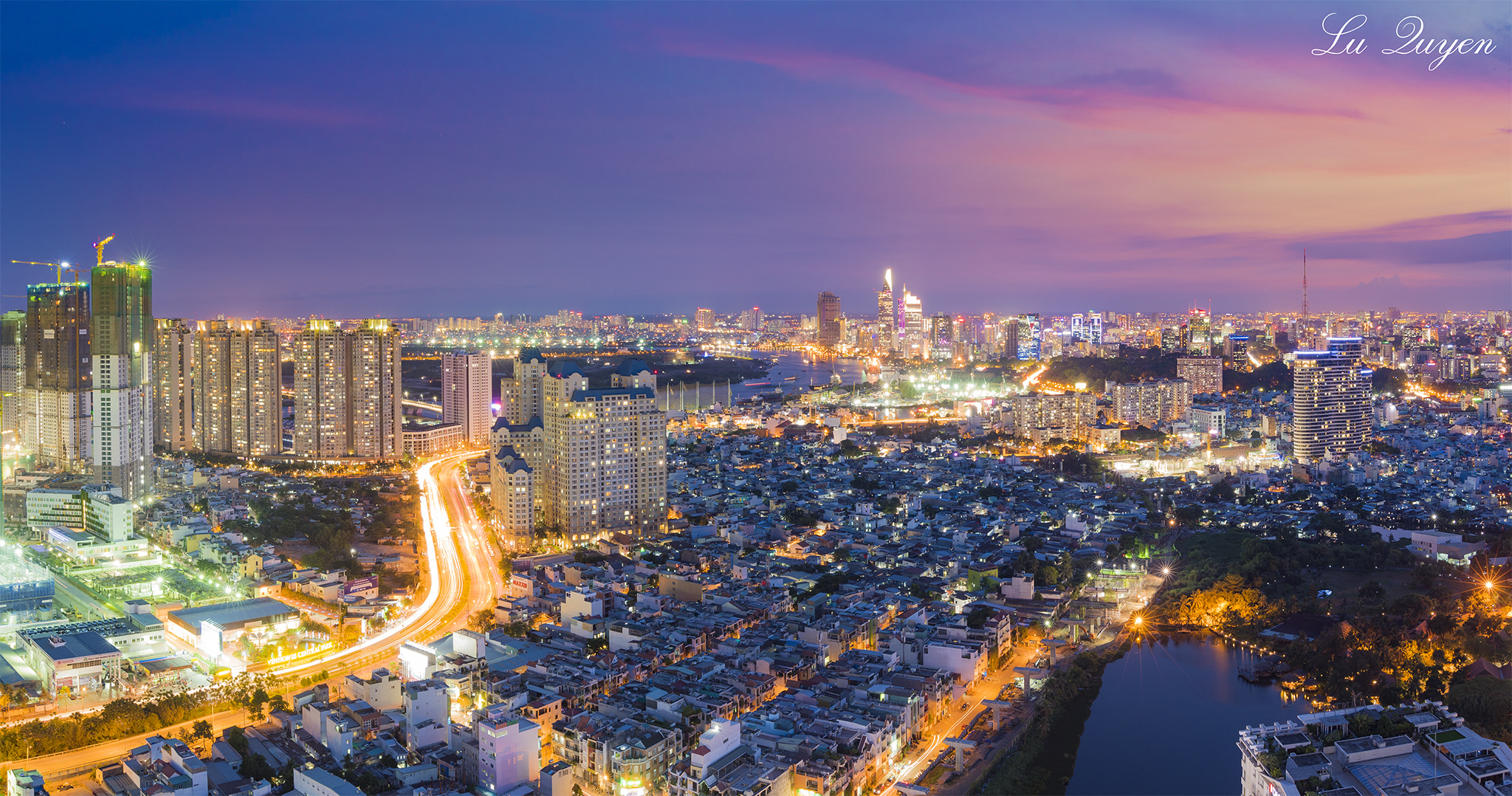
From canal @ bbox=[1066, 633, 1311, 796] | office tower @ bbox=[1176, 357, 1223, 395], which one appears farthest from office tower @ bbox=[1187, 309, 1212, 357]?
canal @ bbox=[1066, 633, 1311, 796]

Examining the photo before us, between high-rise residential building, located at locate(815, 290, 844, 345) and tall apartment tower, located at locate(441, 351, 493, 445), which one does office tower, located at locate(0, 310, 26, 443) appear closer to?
tall apartment tower, located at locate(441, 351, 493, 445)

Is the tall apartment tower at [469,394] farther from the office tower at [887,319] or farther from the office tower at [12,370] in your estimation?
the office tower at [887,319]

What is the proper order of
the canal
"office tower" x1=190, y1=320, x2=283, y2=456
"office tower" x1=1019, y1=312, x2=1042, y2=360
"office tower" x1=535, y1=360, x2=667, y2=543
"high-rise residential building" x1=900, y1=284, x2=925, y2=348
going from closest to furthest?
the canal
"office tower" x1=535, y1=360, x2=667, y2=543
"office tower" x1=190, y1=320, x2=283, y2=456
"office tower" x1=1019, y1=312, x2=1042, y2=360
"high-rise residential building" x1=900, y1=284, x2=925, y2=348

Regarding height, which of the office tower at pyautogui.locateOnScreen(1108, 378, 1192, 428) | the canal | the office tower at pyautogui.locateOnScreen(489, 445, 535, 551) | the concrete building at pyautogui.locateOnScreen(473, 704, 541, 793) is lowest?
the canal

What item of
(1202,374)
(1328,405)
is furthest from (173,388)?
(1202,374)

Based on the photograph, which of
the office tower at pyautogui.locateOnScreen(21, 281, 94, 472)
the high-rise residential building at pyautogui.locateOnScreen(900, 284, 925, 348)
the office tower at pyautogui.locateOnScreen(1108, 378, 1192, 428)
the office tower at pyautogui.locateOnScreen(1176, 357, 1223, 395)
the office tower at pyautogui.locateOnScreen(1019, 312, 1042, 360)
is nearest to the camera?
the office tower at pyautogui.locateOnScreen(21, 281, 94, 472)

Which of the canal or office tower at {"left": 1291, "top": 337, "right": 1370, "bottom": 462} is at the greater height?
office tower at {"left": 1291, "top": 337, "right": 1370, "bottom": 462}

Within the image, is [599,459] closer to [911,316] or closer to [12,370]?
[12,370]
